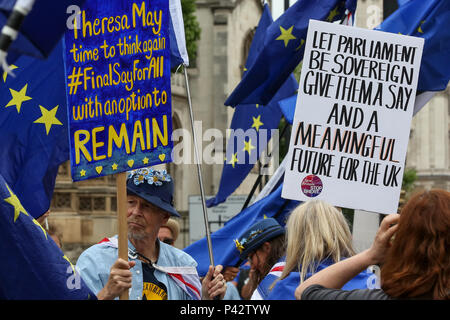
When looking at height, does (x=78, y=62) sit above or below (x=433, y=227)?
above

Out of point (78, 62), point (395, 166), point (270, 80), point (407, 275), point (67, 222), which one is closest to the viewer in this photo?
point (407, 275)

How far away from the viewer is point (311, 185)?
18.6 feet

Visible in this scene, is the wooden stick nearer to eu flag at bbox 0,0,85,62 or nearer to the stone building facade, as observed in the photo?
eu flag at bbox 0,0,85,62

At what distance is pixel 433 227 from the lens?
3119mm

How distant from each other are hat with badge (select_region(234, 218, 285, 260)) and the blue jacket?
1.12 feet

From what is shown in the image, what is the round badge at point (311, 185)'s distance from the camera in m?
5.60

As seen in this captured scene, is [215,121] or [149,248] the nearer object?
[149,248]

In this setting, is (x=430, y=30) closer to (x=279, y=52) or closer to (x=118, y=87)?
(x=279, y=52)

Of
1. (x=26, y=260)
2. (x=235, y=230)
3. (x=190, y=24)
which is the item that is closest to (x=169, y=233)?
(x=235, y=230)

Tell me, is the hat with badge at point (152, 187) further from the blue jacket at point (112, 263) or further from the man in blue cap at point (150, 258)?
the blue jacket at point (112, 263)

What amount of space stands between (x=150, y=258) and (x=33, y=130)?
1085 mm

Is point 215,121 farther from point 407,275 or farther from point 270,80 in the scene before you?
point 407,275
